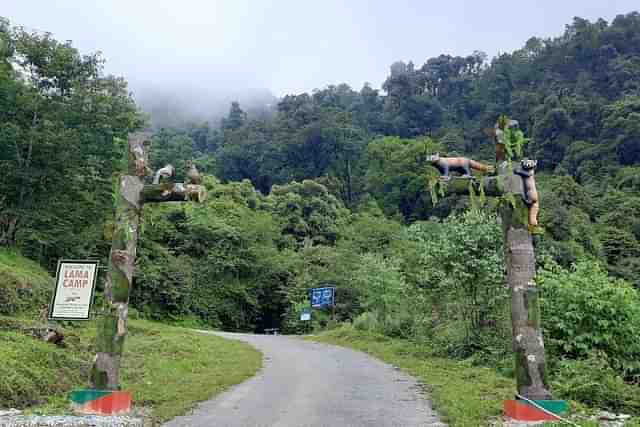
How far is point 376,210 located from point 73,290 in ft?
99.7

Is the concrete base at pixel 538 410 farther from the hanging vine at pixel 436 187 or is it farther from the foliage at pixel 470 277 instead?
the foliage at pixel 470 277

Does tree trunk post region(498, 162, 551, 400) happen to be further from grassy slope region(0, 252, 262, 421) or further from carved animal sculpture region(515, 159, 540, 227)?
grassy slope region(0, 252, 262, 421)

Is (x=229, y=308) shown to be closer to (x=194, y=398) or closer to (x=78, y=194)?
(x=78, y=194)

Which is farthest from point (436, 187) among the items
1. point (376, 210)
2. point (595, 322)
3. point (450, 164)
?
point (376, 210)

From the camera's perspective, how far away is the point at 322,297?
22.1 meters

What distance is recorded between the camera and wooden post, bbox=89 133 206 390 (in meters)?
6.02

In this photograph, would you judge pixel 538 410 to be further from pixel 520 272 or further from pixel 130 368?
pixel 130 368

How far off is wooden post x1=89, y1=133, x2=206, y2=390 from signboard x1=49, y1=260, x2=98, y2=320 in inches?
28.9

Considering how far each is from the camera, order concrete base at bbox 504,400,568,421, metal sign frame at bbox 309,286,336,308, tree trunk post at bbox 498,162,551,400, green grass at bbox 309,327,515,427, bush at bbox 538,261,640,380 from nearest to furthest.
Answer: concrete base at bbox 504,400,568,421
tree trunk post at bbox 498,162,551,400
green grass at bbox 309,327,515,427
bush at bbox 538,261,640,380
metal sign frame at bbox 309,286,336,308

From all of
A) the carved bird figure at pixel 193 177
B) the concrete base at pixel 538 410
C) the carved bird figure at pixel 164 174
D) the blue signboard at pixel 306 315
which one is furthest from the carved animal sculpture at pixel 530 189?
the blue signboard at pixel 306 315

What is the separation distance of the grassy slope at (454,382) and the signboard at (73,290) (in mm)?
5075

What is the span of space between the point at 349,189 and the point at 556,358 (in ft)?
128

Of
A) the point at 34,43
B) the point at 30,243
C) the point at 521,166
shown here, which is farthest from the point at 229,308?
the point at 521,166

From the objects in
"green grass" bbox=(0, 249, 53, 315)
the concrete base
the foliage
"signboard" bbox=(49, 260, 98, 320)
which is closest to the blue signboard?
the foliage
